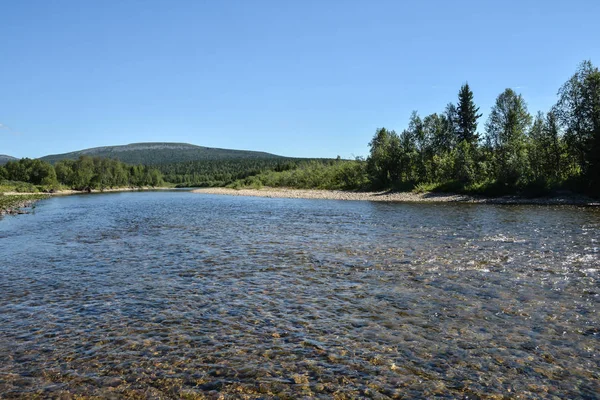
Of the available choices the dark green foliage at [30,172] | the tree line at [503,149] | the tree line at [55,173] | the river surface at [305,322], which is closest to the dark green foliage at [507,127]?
the tree line at [503,149]

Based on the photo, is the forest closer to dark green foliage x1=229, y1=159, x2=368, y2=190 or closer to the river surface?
dark green foliage x1=229, y1=159, x2=368, y2=190

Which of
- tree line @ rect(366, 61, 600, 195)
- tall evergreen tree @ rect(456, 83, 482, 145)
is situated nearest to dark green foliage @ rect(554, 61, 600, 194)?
tree line @ rect(366, 61, 600, 195)

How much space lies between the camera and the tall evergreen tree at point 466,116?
84750 millimetres

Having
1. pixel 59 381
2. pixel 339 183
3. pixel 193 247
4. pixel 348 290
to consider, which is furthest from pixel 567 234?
pixel 339 183

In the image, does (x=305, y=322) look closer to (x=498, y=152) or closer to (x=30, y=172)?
(x=498, y=152)

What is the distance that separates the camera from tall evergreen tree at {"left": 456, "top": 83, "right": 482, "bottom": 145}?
3337 inches

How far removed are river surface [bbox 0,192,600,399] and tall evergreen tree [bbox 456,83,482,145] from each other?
71223 mm

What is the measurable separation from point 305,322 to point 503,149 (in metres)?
59.3

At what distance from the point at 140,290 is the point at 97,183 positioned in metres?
168

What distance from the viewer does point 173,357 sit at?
7.91 m

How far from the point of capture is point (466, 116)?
84.8 m

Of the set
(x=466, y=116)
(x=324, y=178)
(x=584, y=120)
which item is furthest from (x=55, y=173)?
(x=584, y=120)

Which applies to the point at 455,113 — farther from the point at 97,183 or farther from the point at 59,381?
the point at 97,183

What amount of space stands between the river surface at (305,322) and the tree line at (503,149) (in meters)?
37.9
